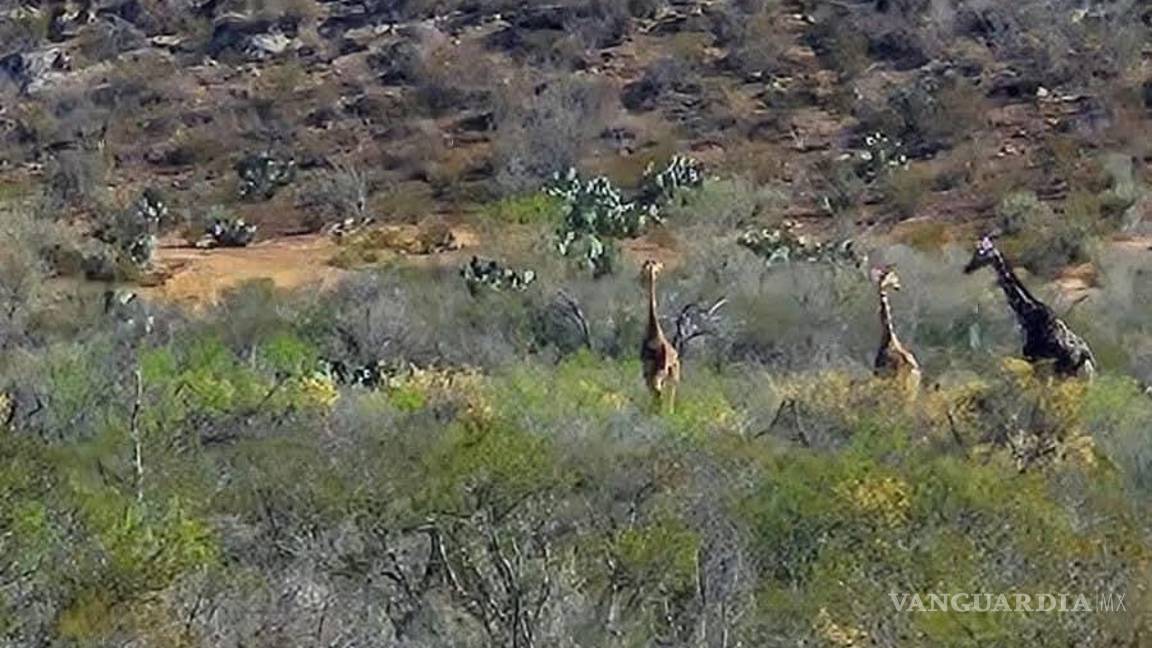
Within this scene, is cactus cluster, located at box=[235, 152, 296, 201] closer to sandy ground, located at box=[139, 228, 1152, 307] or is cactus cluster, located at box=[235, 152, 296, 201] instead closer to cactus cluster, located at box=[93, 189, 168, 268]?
cactus cluster, located at box=[93, 189, 168, 268]

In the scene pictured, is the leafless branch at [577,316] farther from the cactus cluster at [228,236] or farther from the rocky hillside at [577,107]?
the cactus cluster at [228,236]

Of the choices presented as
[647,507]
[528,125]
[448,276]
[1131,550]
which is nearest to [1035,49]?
[528,125]

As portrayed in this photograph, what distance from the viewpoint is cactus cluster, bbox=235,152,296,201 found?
39375 millimetres

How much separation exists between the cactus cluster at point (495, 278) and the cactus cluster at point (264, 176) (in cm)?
1247

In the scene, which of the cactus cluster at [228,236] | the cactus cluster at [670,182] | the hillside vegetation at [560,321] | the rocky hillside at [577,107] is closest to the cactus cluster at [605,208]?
the cactus cluster at [670,182]

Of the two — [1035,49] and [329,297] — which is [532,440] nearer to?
[329,297]

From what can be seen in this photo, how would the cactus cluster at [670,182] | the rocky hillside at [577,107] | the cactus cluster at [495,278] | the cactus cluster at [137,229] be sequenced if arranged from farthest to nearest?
the rocky hillside at [577,107]
the cactus cluster at [670,182]
the cactus cluster at [137,229]
the cactus cluster at [495,278]

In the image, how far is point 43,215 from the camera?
121 ft

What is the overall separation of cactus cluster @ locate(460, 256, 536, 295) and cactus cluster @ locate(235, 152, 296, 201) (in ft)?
40.9

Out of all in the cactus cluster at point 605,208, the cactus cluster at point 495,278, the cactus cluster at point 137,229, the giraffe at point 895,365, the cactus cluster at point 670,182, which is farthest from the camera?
the cactus cluster at point 670,182

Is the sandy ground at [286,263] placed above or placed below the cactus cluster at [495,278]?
below

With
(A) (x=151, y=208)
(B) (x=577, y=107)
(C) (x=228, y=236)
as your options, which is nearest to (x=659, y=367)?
(C) (x=228, y=236)

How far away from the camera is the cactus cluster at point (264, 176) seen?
3938cm

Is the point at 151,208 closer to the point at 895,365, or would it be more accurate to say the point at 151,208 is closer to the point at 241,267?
the point at 241,267
